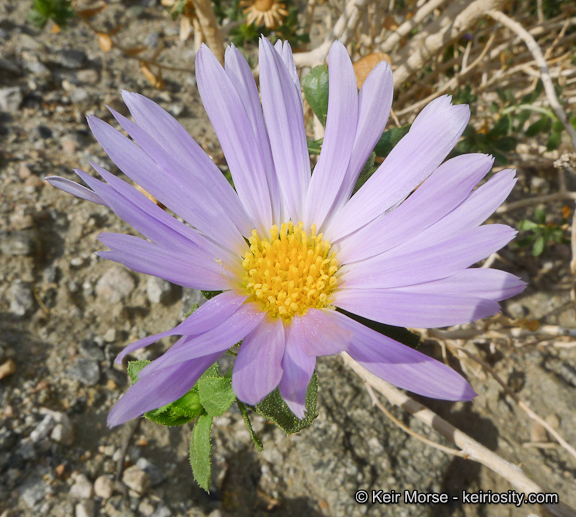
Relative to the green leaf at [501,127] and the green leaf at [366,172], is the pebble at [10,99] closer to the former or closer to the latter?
the green leaf at [366,172]

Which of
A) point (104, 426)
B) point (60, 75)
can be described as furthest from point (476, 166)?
point (60, 75)

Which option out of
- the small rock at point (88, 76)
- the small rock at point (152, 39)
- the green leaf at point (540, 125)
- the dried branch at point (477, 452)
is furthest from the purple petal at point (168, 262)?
the small rock at point (152, 39)

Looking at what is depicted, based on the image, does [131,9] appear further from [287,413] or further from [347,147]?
[287,413]

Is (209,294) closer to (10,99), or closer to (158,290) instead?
(158,290)

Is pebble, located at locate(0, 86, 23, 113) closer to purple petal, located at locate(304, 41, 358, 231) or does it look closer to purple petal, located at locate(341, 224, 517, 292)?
purple petal, located at locate(304, 41, 358, 231)

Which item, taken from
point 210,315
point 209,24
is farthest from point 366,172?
point 209,24

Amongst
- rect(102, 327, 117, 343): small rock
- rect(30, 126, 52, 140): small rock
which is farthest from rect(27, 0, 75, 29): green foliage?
rect(102, 327, 117, 343): small rock
